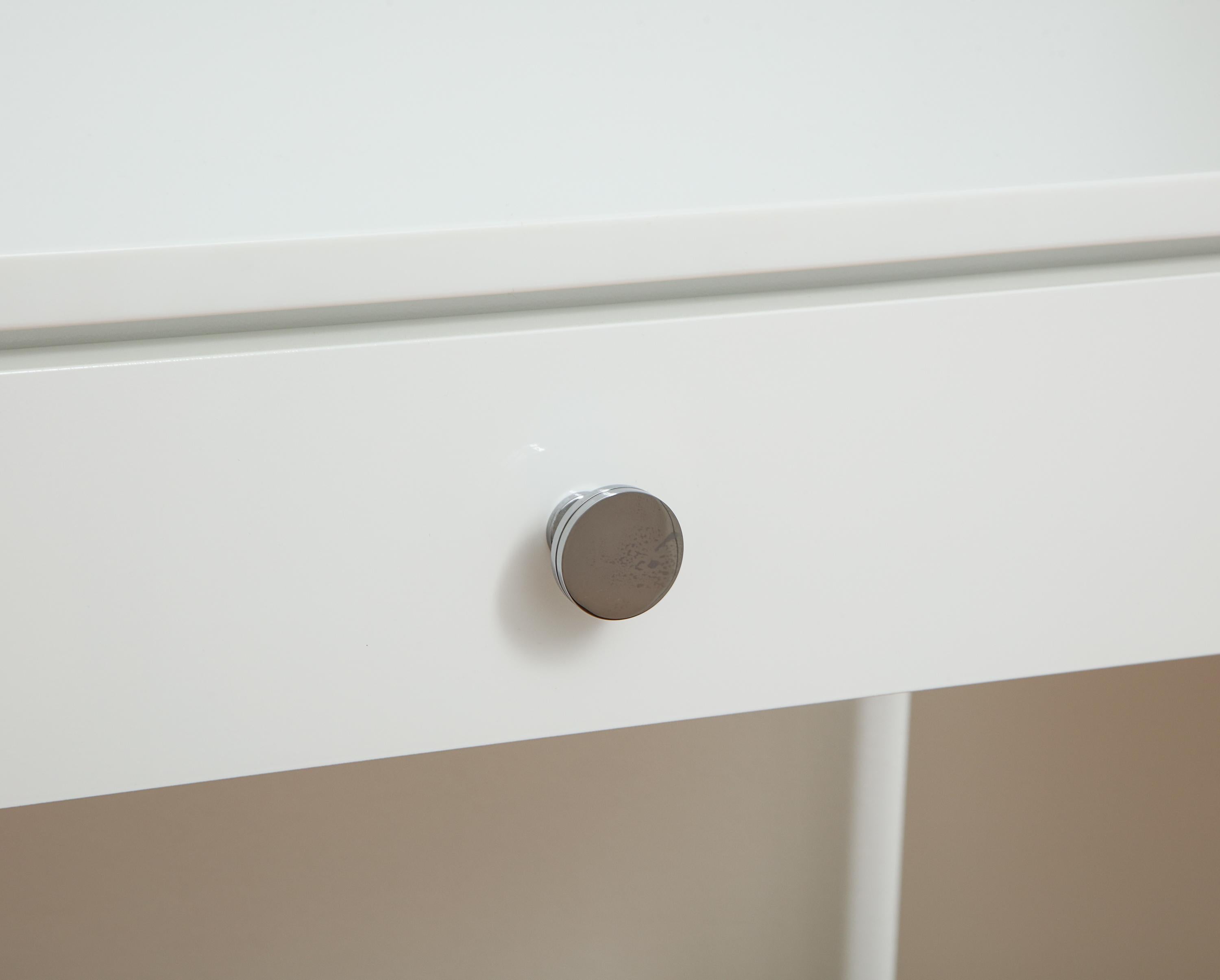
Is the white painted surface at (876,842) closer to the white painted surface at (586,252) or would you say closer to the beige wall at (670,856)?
the beige wall at (670,856)

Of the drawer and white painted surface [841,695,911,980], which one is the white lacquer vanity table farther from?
white painted surface [841,695,911,980]

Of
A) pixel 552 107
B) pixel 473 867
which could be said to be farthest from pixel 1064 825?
pixel 552 107

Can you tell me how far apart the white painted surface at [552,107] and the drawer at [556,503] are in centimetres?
30

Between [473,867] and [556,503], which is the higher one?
[556,503]

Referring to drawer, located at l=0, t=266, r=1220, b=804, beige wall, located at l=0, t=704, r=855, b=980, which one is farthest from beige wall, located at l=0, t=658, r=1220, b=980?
drawer, located at l=0, t=266, r=1220, b=804

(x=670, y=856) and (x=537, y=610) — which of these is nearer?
(x=537, y=610)

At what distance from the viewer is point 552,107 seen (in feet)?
2.13

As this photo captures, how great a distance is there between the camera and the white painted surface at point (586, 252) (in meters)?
0.22

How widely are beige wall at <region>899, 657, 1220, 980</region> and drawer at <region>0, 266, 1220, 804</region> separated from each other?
21.7 inches

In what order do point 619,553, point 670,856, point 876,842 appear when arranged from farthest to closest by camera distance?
point 670,856 → point 876,842 → point 619,553

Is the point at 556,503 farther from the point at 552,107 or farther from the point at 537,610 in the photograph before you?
the point at 552,107

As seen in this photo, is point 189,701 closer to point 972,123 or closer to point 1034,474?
point 1034,474

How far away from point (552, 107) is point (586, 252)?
46 cm

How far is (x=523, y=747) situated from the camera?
73 cm
